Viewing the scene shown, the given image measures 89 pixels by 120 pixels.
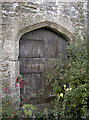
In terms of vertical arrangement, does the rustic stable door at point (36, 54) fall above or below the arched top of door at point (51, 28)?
below

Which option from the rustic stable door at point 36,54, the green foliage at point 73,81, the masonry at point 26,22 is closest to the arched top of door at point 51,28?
the masonry at point 26,22

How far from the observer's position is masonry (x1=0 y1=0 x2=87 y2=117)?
3979mm

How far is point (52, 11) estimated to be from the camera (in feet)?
14.6

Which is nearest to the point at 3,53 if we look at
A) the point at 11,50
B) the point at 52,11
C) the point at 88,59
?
the point at 11,50

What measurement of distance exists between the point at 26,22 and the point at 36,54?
838 mm

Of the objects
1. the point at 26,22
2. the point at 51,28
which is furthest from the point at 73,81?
the point at 26,22

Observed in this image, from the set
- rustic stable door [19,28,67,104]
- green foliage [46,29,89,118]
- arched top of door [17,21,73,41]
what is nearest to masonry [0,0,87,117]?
arched top of door [17,21,73,41]

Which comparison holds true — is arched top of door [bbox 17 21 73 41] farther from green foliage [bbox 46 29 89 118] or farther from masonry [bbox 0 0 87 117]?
green foliage [bbox 46 29 89 118]

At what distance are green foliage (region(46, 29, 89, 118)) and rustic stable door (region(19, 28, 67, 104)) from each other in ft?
0.84

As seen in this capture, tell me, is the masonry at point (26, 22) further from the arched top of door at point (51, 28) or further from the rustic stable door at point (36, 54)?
the rustic stable door at point (36, 54)

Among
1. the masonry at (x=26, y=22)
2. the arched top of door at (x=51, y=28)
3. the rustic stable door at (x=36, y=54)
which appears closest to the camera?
the masonry at (x=26, y=22)

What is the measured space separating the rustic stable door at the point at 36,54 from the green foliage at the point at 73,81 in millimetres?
257

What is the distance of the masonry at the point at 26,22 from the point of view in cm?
398

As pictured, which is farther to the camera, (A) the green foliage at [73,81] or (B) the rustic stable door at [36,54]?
(B) the rustic stable door at [36,54]
